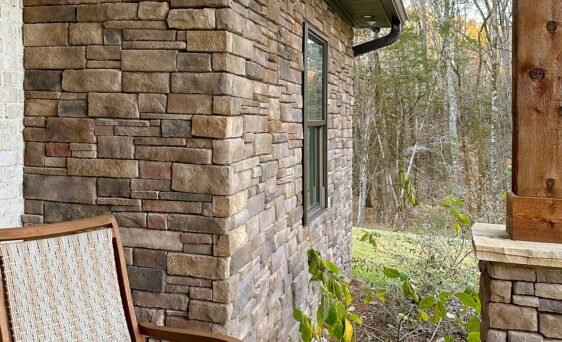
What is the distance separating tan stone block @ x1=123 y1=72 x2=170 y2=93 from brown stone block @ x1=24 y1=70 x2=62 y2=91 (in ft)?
1.07

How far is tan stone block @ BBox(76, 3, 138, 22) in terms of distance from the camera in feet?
7.06

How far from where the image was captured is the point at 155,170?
2164mm

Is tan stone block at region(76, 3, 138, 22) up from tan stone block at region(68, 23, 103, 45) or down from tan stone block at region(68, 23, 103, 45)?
up

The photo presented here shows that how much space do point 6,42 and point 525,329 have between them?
2.39 meters

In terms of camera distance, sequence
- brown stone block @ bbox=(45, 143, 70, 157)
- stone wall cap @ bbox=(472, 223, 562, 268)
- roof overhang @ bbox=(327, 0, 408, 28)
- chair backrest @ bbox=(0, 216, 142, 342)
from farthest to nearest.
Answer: roof overhang @ bbox=(327, 0, 408, 28) < brown stone block @ bbox=(45, 143, 70, 157) < stone wall cap @ bbox=(472, 223, 562, 268) < chair backrest @ bbox=(0, 216, 142, 342)

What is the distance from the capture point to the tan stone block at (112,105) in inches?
85.7

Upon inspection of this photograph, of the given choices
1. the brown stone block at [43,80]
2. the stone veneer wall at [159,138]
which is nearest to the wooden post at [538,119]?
the stone veneer wall at [159,138]

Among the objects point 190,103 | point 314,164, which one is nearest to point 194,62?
point 190,103

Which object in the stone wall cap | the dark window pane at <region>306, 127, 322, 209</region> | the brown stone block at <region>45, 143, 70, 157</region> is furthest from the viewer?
the dark window pane at <region>306, 127, 322, 209</region>

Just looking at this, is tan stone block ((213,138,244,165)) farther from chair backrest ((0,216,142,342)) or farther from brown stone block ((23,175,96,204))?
brown stone block ((23,175,96,204))

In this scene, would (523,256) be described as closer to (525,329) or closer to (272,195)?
(525,329)

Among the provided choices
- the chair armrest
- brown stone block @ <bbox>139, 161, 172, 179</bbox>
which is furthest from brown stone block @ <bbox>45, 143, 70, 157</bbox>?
the chair armrest

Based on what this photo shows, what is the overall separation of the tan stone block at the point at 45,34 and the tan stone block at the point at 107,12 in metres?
Result: 0.10

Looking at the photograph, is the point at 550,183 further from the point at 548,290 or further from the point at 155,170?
the point at 155,170
